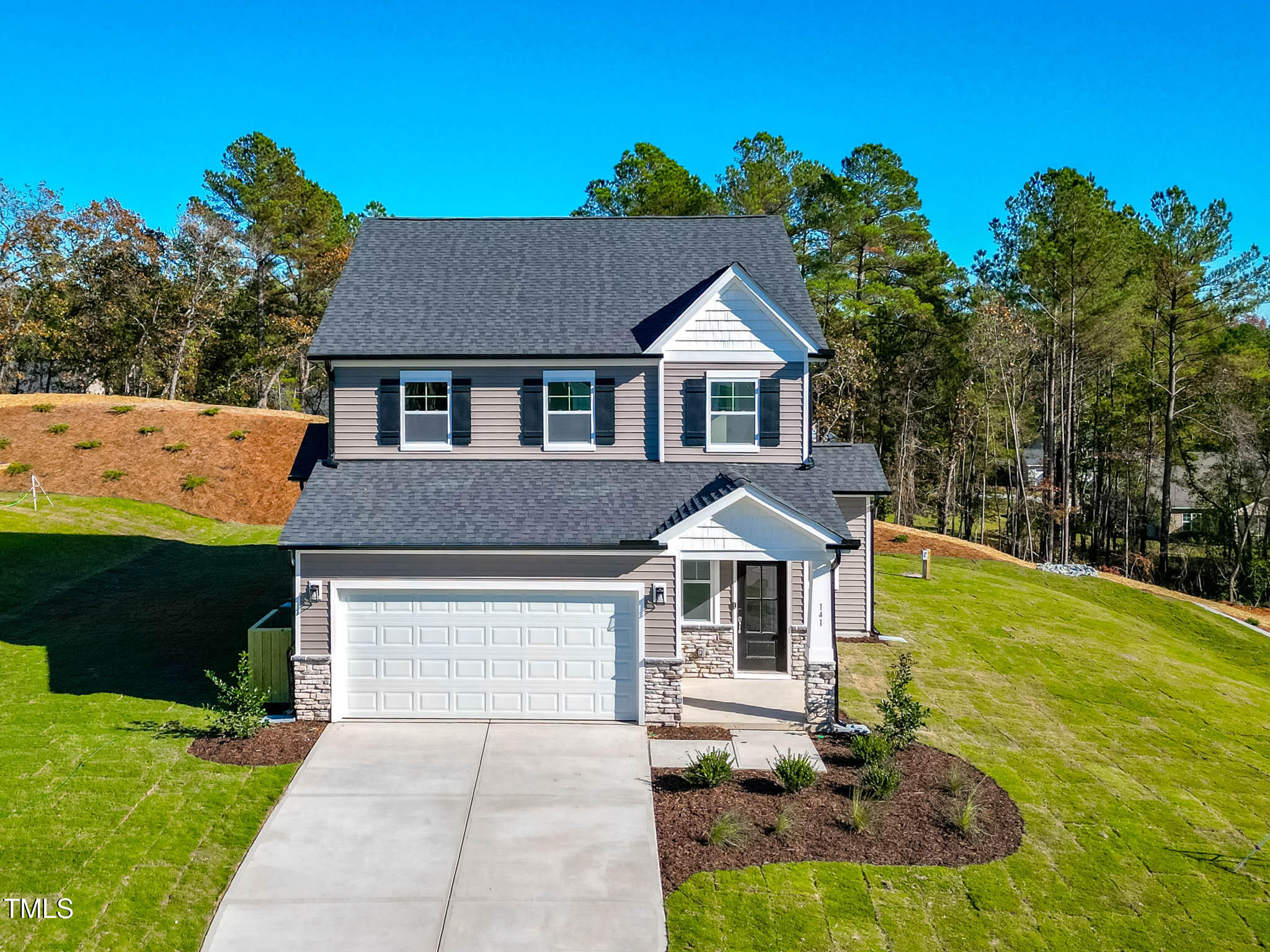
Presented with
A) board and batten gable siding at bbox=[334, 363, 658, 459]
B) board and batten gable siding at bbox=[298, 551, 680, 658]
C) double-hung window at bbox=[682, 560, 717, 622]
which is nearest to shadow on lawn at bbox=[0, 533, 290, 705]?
board and batten gable siding at bbox=[298, 551, 680, 658]

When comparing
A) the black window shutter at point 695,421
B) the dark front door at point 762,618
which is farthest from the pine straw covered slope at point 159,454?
the dark front door at point 762,618

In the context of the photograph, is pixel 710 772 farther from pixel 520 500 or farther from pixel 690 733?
pixel 520 500

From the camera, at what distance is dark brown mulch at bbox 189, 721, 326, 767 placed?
1228 centimetres

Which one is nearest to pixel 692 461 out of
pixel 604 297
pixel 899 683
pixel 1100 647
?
pixel 604 297

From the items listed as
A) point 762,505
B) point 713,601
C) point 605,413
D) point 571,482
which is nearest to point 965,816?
point 762,505

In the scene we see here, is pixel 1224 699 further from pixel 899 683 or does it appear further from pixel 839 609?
pixel 899 683

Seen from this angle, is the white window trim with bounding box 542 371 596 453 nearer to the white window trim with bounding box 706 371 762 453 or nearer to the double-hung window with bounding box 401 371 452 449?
the double-hung window with bounding box 401 371 452 449

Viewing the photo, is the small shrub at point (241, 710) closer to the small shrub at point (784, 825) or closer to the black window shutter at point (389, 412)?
the black window shutter at point (389, 412)

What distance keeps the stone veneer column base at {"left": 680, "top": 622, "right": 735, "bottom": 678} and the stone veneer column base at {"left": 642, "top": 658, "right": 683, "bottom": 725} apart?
96.7 inches

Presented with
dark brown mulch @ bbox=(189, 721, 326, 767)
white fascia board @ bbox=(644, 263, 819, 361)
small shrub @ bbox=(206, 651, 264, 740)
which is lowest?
dark brown mulch @ bbox=(189, 721, 326, 767)

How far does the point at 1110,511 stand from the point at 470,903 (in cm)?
4431

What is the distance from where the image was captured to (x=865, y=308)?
40469 millimetres

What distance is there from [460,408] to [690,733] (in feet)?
24.0

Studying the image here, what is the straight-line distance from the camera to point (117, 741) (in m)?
12.6
